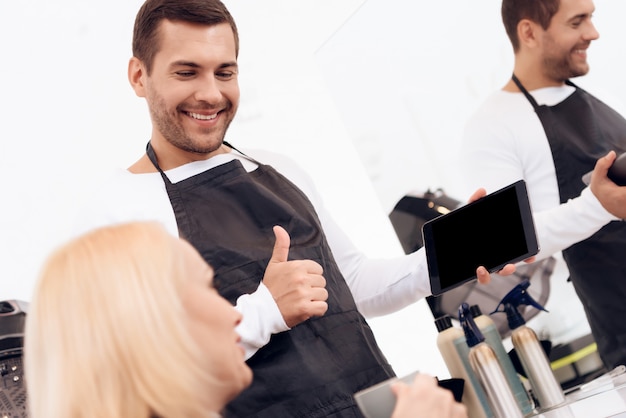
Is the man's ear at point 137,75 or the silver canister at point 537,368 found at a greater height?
the man's ear at point 137,75

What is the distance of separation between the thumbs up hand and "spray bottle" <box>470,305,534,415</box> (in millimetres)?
461

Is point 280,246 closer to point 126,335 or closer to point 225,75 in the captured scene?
point 225,75

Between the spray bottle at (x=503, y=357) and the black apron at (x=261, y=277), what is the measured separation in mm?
275

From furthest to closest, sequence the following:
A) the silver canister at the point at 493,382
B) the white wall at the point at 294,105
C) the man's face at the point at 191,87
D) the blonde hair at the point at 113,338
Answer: the white wall at the point at 294,105 < the man's face at the point at 191,87 < the silver canister at the point at 493,382 < the blonde hair at the point at 113,338

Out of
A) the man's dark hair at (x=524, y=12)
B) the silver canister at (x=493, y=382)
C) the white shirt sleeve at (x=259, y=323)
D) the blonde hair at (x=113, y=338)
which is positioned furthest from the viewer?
the man's dark hair at (x=524, y=12)

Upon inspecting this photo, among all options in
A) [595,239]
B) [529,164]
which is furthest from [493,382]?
[529,164]

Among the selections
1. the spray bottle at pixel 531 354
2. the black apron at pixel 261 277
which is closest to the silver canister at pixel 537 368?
the spray bottle at pixel 531 354

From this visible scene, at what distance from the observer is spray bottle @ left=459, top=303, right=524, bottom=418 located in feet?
5.61

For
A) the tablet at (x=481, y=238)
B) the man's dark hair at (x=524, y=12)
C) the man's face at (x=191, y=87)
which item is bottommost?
the tablet at (x=481, y=238)

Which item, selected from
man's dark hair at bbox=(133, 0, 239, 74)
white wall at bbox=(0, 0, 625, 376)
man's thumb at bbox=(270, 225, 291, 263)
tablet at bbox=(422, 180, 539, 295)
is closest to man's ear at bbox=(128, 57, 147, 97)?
man's dark hair at bbox=(133, 0, 239, 74)

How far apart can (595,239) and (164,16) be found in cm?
117

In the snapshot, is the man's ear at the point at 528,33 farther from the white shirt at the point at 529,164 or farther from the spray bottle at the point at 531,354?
the spray bottle at the point at 531,354

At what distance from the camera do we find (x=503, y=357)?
6.06ft

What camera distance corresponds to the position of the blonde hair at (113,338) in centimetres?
91
